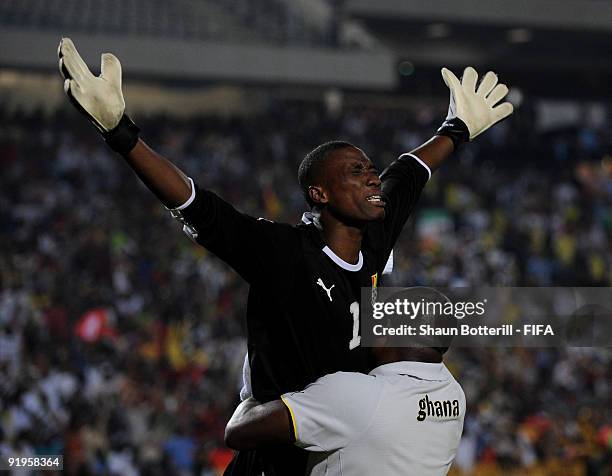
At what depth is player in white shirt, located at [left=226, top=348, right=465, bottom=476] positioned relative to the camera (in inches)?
111

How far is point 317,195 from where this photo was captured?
3.35 meters

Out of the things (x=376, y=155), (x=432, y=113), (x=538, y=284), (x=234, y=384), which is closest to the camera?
(x=234, y=384)

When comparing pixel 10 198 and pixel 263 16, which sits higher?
pixel 263 16

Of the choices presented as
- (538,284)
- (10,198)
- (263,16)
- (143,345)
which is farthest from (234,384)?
(263,16)

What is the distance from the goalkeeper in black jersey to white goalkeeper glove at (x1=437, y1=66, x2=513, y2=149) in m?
0.83

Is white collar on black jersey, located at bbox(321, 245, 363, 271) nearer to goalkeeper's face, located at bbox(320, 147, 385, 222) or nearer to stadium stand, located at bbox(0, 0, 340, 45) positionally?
goalkeeper's face, located at bbox(320, 147, 385, 222)

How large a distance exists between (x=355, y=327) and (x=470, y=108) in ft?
3.97

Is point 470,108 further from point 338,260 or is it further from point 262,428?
point 262,428

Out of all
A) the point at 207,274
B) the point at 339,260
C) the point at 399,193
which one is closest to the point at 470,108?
the point at 399,193

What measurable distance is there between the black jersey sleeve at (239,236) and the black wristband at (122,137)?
226mm

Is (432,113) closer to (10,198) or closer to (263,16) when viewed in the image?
(263,16)

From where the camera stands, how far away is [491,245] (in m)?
17.3

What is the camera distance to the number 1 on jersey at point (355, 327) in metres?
3.24

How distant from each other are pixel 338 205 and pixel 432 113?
19.9 metres
